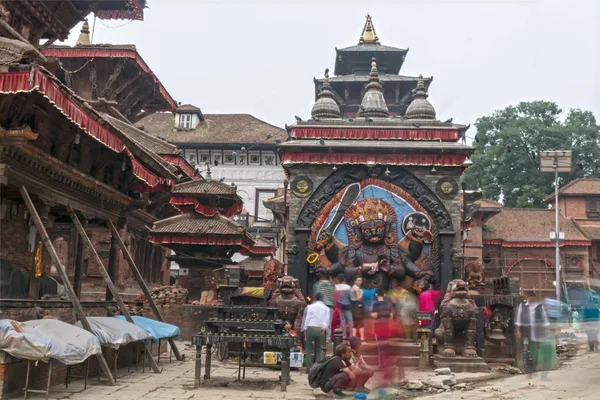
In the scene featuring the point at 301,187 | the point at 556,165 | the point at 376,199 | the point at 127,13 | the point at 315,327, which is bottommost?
the point at 315,327

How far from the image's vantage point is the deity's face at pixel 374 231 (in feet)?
71.8

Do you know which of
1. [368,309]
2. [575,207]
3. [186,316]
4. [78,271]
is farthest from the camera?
[575,207]

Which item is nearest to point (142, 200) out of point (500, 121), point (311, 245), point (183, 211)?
point (311, 245)

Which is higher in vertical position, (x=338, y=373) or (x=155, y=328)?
(x=155, y=328)

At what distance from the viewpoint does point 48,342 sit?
9.44 m

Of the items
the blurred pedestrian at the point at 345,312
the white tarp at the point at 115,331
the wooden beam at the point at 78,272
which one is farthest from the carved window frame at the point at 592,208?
the wooden beam at the point at 78,272

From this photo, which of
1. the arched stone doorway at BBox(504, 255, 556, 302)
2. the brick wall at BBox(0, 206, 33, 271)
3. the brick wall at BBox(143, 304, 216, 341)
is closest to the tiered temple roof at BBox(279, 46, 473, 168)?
the brick wall at BBox(143, 304, 216, 341)

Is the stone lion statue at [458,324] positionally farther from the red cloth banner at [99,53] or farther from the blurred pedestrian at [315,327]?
the red cloth banner at [99,53]

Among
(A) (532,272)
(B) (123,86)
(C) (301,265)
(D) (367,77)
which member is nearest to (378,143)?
(C) (301,265)

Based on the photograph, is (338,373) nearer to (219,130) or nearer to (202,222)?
(202,222)

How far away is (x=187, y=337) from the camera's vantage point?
2105 cm

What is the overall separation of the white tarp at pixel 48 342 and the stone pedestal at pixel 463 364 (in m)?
8.44

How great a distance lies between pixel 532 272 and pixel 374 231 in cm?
2453

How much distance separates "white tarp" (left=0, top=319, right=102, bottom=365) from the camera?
9188mm
